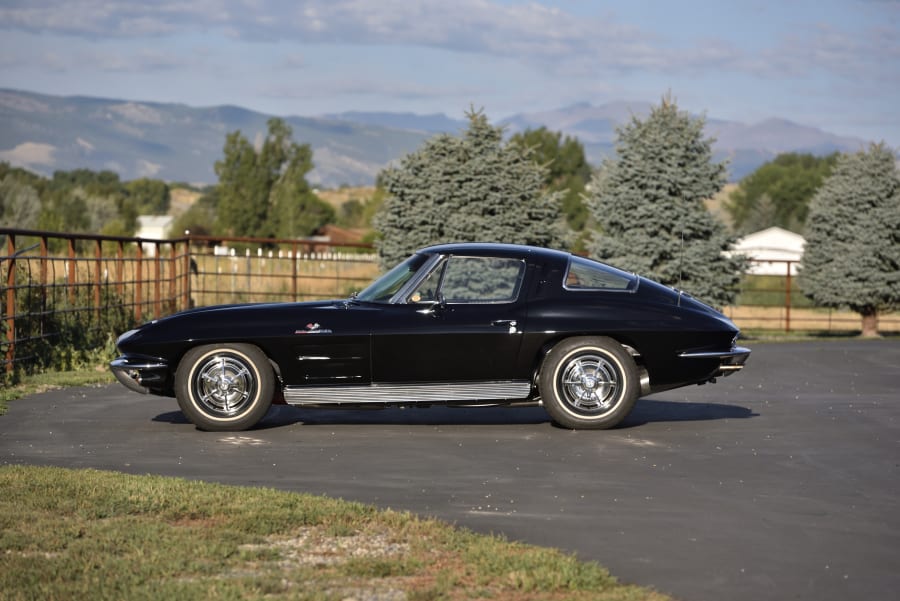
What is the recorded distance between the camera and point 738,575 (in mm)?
5566

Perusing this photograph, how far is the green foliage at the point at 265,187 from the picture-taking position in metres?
91.9

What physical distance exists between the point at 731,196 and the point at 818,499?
14561 cm

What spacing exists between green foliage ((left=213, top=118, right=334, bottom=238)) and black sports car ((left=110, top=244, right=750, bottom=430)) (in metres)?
81.1

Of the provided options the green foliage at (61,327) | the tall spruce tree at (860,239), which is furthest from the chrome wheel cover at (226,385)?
the tall spruce tree at (860,239)

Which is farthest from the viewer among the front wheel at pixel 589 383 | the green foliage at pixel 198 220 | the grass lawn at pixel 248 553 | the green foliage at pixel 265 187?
the green foliage at pixel 198 220

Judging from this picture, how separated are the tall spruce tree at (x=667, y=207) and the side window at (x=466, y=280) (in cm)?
1535

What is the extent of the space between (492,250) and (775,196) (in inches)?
5550

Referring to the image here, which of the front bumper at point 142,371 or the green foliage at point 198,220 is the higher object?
the green foliage at point 198,220

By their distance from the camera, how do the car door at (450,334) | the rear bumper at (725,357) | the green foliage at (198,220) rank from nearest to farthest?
the car door at (450,334) → the rear bumper at (725,357) → the green foliage at (198,220)

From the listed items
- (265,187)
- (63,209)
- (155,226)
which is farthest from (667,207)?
(155,226)

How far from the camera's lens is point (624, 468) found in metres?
8.48

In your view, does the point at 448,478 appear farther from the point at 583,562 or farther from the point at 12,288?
the point at 12,288

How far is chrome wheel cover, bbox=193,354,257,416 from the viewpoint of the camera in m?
10.2

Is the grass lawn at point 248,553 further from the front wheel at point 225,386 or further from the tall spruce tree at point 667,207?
the tall spruce tree at point 667,207
